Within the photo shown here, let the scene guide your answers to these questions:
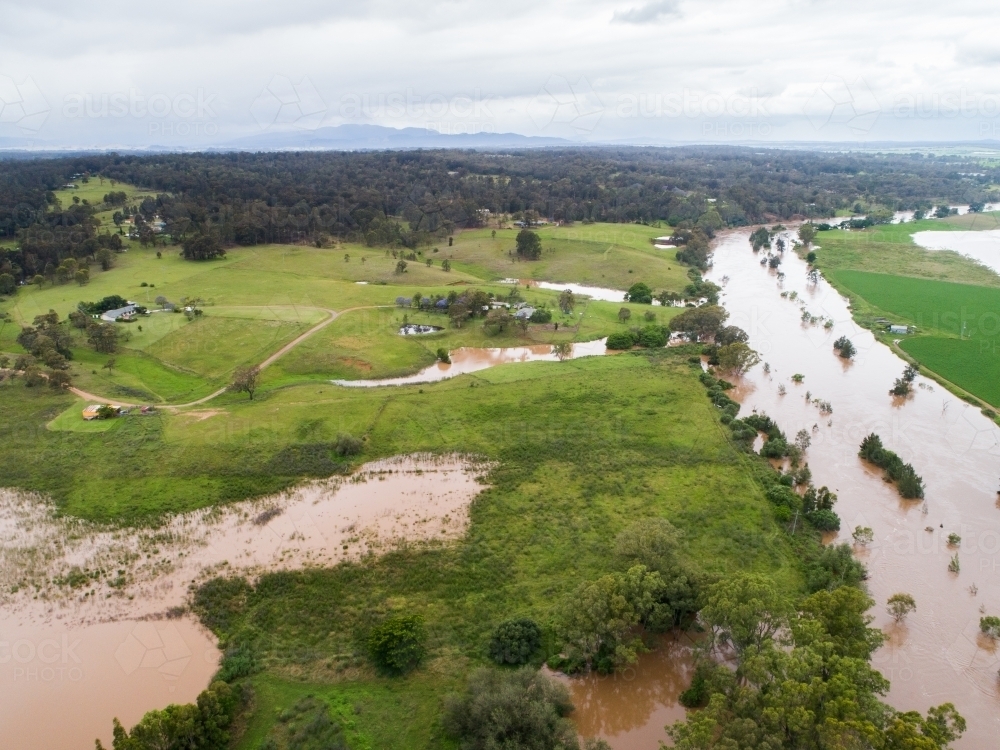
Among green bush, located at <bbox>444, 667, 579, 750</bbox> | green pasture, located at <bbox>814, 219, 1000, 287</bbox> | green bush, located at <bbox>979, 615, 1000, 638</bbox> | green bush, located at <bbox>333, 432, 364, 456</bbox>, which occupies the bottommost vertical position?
green bush, located at <bbox>979, 615, 1000, 638</bbox>

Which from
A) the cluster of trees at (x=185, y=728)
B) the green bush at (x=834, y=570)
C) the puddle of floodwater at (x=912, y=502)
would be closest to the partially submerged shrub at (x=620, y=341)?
the puddle of floodwater at (x=912, y=502)

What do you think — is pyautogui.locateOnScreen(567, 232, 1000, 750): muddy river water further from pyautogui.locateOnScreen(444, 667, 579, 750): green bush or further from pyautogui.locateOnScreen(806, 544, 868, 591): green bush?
pyautogui.locateOnScreen(444, 667, 579, 750): green bush

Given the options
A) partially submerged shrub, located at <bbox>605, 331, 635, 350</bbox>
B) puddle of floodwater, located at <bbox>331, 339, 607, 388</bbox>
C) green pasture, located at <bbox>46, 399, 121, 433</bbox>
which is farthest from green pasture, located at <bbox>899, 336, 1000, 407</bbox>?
green pasture, located at <bbox>46, 399, 121, 433</bbox>

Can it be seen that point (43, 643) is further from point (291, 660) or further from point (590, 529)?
point (590, 529)

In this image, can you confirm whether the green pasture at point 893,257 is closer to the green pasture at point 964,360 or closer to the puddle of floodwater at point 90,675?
the green pasture at point 964,360

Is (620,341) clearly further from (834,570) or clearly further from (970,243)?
(970,243)

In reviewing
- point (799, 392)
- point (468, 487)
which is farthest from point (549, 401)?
point (799, 392)
